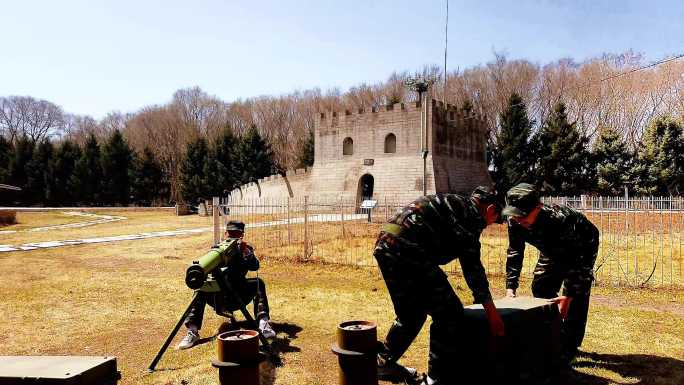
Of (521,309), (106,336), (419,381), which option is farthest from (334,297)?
(521,309)

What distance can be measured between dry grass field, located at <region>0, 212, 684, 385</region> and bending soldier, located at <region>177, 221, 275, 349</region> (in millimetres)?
214

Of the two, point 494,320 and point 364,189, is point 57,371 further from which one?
point 364,189

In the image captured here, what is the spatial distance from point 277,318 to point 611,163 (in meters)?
29.7

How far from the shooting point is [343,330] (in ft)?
11.4

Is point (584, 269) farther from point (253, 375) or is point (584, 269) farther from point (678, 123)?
point (678, 123)

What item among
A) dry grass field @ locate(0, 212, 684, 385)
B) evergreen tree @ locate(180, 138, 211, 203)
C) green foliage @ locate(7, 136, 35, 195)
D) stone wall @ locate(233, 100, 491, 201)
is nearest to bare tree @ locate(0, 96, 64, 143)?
green foliage @ locate(7, 136, 35, 195)

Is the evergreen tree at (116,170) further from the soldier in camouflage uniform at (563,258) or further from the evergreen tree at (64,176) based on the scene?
the soldier in camouflage uniform at (563,258)

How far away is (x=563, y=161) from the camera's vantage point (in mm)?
31641

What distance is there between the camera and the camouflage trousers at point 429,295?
10.9 feet

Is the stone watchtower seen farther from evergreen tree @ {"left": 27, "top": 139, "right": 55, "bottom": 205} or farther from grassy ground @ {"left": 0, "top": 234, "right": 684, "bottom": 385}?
evergreen tree @ {"left": 27, "top": 139, "right": 55, "bottom": 205}

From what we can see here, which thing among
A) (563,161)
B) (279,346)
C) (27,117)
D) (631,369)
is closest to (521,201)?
(631,369)

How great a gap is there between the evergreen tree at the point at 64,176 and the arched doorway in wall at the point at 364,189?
3153 cm

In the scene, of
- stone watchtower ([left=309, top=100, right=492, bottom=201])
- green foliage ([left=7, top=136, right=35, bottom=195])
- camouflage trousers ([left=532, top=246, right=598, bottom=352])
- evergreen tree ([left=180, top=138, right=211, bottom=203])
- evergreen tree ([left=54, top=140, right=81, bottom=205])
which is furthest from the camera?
green foliage ([left=7, top=136, right=35, bottom=195])

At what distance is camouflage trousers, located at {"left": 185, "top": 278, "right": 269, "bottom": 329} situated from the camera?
17.1ft
